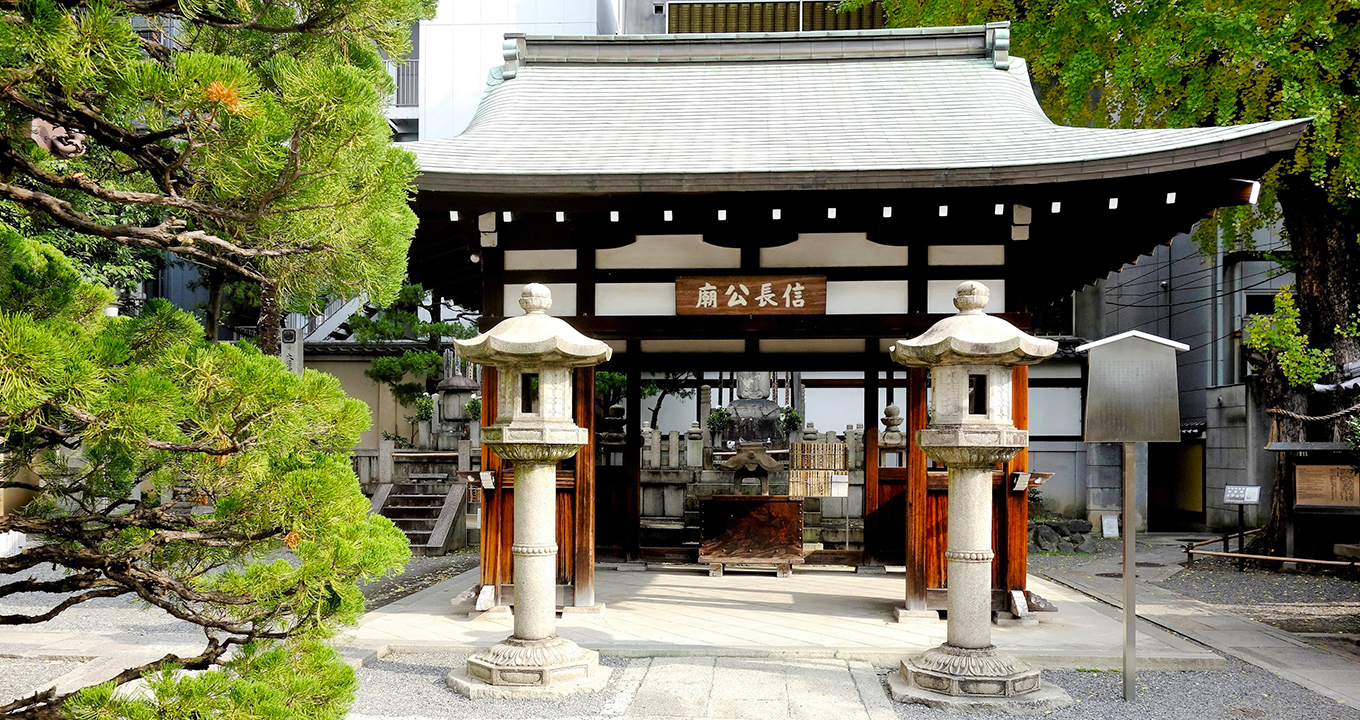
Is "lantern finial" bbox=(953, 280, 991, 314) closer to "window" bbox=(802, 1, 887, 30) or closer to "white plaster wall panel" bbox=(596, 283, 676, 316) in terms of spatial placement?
"white plaster wall panel" bbox=(596, 283, 676, 316)

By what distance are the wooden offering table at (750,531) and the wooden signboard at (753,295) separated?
3.34 meters

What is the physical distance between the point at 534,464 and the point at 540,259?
272 cm

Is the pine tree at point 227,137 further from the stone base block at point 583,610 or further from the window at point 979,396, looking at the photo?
the stone base block at point 583,610

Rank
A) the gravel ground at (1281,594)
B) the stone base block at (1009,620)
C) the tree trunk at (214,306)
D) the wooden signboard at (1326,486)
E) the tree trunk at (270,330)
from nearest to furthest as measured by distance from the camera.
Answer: the stone base block at (1009,620) < the gravel ground at (1281,594) < the wooden signboard at (1326,486) < the tree trunk at (270,330) < the tree trunk at (214,306)

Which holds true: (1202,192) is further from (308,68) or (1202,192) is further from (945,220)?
(308,68)

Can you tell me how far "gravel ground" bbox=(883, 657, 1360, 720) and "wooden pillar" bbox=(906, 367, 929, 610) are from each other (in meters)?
1.61

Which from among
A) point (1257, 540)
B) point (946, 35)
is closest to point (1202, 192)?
point (946, 35)

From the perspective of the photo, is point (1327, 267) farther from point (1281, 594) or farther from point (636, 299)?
point (636, 299)

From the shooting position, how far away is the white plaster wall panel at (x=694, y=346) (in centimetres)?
1070

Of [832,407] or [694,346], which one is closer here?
[694,346]

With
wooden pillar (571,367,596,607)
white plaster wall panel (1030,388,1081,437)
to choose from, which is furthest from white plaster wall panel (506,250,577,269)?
white plaster wall panel (1030,388,1081,437)

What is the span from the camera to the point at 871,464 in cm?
1027

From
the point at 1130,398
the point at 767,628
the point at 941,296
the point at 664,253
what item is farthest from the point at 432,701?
the point at 941,296

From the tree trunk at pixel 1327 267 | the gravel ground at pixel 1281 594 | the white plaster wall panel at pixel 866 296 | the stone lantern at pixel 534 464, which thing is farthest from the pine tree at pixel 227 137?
the tree trunk at pixel 1327 267
